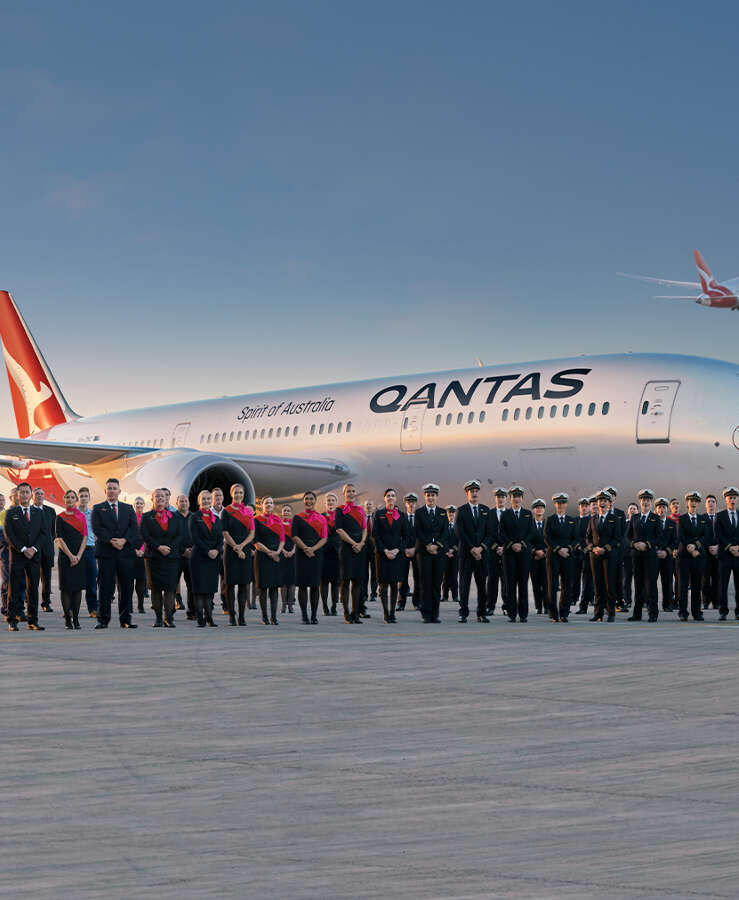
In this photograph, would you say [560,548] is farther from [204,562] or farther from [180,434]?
Answer: [180,434]

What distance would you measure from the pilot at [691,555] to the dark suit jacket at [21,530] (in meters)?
7.83

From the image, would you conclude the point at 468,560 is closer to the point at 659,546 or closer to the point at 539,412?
the point at 659,546

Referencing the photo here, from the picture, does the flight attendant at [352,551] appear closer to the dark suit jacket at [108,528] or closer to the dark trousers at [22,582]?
the dark suit jacket at [108,528]

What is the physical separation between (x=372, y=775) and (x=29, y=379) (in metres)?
29.5

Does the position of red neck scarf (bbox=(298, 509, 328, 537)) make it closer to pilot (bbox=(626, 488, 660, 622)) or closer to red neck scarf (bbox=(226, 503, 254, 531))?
red neck scarf (bbox=(226, 503, 254, 531))

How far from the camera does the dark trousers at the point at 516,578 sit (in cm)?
1480

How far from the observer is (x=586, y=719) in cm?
717

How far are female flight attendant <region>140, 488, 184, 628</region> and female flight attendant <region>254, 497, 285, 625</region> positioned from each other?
39.3 inches

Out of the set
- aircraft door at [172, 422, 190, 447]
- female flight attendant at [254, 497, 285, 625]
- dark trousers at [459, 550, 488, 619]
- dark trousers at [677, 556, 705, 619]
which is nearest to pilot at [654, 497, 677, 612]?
dark trousers at [677, 556, 705, 619]

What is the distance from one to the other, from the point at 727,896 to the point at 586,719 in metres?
3.27

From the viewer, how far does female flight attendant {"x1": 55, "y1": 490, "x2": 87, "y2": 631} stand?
14.0 metres

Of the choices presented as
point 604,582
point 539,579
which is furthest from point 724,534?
point 539,579

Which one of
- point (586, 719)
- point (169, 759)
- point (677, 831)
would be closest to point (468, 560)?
point (586, 719)

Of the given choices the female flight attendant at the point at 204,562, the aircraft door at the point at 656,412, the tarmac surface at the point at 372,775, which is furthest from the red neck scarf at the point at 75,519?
the aircraft door at the point at 656,412
